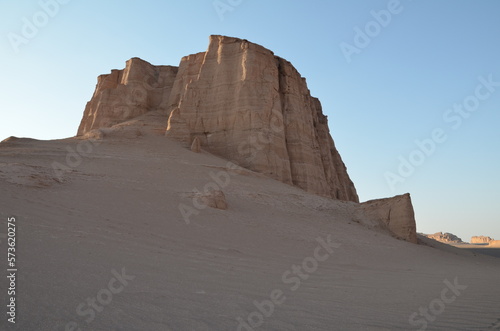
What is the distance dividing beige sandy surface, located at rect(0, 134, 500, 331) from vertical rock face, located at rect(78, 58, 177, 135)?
818 inches

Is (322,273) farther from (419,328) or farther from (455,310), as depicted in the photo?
(419,328)

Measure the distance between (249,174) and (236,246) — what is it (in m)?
13.8

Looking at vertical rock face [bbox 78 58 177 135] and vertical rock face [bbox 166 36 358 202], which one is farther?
vertical rock face [bbox 78 58 177 135]

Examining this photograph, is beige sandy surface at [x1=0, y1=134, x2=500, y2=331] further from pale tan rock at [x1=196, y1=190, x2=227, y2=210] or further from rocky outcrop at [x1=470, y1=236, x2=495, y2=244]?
rocky outcrop at [x1=470, y1=236, x2=495, y2=244]

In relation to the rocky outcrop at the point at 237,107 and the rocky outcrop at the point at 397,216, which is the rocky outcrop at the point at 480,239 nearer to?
the rocky outcrop at the point at 237,107

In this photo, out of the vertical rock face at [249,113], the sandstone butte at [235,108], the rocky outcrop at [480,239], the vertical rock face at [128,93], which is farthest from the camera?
the rocky outcrop at [480,239]

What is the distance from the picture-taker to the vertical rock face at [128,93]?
1414 inches

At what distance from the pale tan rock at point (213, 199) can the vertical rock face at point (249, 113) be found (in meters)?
13.6

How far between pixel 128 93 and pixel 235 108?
A: 13.1 m

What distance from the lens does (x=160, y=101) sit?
125 feet

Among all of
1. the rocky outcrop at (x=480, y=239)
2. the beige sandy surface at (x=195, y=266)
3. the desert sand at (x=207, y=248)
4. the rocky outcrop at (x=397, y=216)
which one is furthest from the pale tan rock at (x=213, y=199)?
the rocky outcrop at (x=480, y=239)

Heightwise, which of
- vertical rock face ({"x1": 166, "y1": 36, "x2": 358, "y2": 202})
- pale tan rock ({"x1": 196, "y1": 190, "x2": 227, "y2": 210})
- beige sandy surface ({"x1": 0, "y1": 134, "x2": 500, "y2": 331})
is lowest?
beige sandy surface ({"x1": 0, "y1": 134, "x2": 500, "y2": 331})

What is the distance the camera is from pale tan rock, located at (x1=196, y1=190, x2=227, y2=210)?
13258 millimetres

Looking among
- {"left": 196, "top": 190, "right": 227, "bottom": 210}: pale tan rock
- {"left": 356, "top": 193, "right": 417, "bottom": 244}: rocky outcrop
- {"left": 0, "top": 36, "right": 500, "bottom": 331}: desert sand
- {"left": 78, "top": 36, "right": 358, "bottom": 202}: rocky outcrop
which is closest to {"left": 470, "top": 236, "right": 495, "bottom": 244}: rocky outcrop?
{"left": 78, "top": 36, "right": 358, "bottom": 202}: rocky outcrop
